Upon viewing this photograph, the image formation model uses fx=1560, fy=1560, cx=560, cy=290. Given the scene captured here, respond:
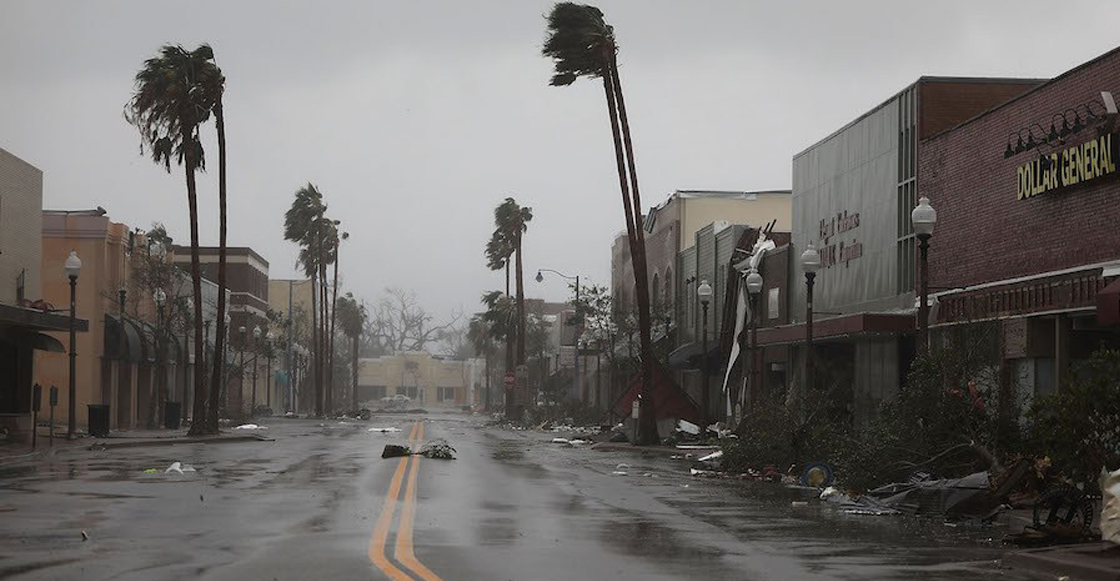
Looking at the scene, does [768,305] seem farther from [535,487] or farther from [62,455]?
[535,487]

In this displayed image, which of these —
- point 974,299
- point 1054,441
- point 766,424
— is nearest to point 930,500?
point 1054,441

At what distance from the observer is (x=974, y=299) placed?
31.1m

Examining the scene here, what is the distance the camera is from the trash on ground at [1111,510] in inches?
522

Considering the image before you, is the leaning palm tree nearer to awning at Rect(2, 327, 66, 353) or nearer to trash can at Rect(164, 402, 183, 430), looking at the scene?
trash can at Rect(164, 402, 183, 430)

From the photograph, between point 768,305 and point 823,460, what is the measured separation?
83.3 ft

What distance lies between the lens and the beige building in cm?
19388

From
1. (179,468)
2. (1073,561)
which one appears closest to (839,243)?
(179,468)

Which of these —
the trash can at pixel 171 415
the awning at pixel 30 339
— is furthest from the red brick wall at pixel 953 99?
the trash can at pixel 171 415

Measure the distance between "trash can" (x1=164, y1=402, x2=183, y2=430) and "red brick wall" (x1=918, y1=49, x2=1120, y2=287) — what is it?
3404 centimetres

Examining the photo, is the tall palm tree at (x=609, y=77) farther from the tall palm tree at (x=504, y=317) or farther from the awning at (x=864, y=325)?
the tall palm tree at (x=504, y=317)

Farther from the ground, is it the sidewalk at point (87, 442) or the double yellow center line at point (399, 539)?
the double yellow center line at point (399, 539)

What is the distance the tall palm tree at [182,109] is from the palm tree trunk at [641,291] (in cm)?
1371

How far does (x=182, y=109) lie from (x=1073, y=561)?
42.7 meters

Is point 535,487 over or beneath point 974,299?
beneath
